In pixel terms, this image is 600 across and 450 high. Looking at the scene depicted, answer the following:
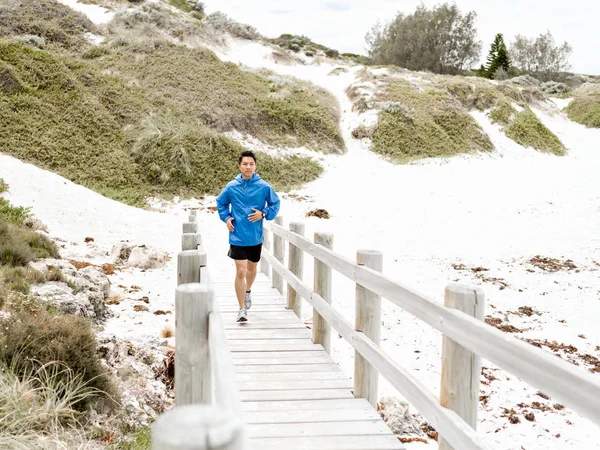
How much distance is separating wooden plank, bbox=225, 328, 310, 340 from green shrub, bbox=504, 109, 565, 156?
1185 inches

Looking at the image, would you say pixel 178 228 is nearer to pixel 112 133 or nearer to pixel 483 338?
pixel 112 133

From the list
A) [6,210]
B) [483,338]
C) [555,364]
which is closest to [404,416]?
[483,338]

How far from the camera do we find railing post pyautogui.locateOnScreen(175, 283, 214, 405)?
2023mm

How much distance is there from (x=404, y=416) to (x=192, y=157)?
54.1 ft

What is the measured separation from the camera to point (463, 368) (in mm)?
2516

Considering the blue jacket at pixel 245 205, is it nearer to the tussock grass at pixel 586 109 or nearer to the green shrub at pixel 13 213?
the green shrub at pixel 13 213

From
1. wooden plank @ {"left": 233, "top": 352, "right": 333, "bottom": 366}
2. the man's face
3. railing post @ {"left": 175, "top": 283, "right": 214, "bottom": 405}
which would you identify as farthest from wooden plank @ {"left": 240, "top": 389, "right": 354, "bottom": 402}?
the man's face

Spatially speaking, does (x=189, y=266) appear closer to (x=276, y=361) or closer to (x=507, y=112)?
(x=276, y=361)

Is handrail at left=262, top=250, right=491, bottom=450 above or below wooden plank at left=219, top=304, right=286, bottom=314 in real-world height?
above

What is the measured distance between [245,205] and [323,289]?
147cm

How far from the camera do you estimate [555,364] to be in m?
1.65

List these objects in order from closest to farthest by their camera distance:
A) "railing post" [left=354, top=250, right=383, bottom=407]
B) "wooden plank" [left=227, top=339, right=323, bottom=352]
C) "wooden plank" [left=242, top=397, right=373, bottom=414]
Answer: "wooden plank" [left=242, top=397, right=373, bottom=414]
"railing post" [left=354, top=250, right=383, bottom=407]
"wooden plank" [left=227, top=339, right=323, bottom=352]

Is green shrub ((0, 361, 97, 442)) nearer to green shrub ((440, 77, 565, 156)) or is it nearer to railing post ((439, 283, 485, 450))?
railing post ((439, 283, 485, 450))

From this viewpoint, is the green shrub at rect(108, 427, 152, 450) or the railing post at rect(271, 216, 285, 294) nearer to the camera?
the green shrub at rect(108, 427, 152, 450)
